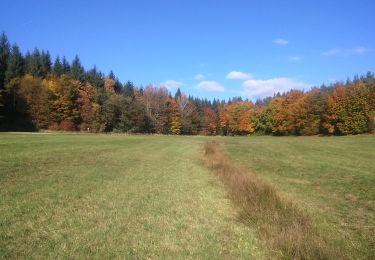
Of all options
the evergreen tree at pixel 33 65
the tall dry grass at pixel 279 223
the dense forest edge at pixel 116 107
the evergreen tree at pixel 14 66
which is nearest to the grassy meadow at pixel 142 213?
the tall dry grass at pixel 279 223

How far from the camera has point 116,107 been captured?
414 feet

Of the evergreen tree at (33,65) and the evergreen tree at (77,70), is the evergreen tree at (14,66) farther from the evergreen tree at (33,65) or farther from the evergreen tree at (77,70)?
the evergreen tree at (77,70)

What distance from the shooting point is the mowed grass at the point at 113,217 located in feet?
30.6

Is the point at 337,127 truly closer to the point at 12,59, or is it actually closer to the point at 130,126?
the point at 130,126

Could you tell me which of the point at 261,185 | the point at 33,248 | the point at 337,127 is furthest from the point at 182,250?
the point at 337,127

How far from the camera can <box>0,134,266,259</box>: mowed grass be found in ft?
30.6

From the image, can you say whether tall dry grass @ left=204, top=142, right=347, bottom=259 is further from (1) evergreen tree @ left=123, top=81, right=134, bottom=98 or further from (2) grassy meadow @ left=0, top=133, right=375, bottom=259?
(1) evergreen tree @ left=123, top=81, right=134, bottom=98

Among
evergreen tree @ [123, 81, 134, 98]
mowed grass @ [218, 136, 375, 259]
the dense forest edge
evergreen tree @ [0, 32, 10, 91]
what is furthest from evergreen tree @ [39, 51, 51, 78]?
mowed grass @ [218, 136, 375, 259]

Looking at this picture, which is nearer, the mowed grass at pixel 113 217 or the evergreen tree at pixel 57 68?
the mowed grass at pixel 113 217

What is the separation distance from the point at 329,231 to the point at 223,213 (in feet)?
12.2

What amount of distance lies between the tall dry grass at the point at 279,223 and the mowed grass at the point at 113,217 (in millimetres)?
436

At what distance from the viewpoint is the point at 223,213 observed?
1423cm

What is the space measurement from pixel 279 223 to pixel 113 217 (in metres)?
5.08

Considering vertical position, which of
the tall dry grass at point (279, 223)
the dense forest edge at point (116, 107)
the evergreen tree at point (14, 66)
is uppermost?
the evergreen tree at point (14, 66)
